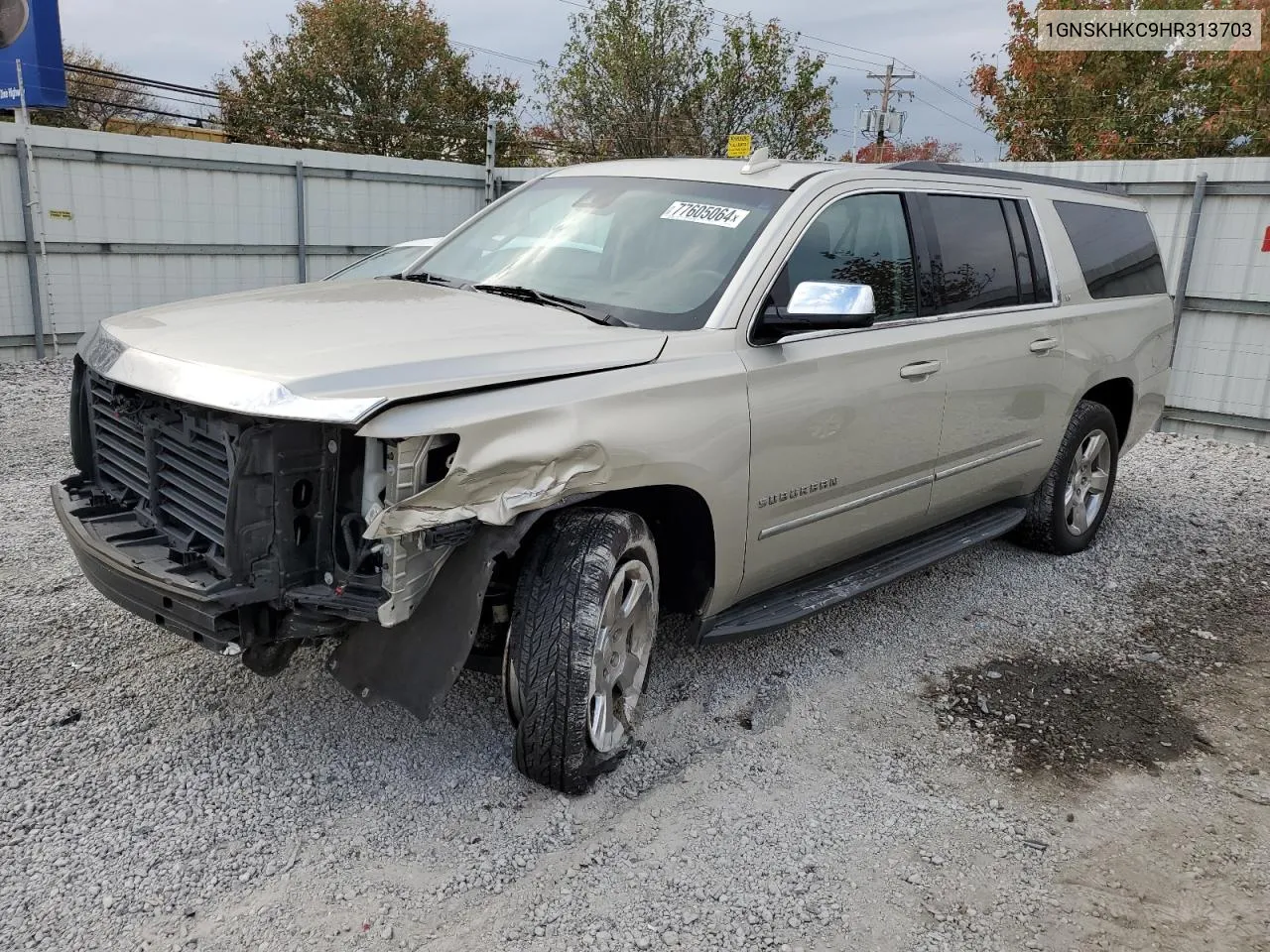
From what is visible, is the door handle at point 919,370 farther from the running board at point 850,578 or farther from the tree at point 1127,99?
the tree at point 1127,99

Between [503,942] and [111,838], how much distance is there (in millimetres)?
1139

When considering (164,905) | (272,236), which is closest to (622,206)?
(164,905)

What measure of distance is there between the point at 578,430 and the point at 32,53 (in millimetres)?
11302

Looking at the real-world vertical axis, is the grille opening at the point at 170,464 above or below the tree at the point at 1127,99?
below

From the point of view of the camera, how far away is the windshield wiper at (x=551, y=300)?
3385 mm

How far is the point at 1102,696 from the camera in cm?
412

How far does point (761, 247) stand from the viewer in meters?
3.58

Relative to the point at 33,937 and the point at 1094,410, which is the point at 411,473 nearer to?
the point at 33,937

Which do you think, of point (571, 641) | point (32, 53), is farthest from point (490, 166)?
point (571, 641)

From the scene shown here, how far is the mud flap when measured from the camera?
277cm

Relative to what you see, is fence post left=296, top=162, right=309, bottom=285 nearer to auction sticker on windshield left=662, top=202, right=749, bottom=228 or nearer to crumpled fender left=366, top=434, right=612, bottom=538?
auction sticker on windshield left=662, top=202, right=749, bottom=228

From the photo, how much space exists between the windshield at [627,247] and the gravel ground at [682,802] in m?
1.48

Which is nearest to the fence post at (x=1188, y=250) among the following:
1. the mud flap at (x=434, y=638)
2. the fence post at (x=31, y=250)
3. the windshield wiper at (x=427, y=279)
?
the windshield wiper at (x=427, y=279)

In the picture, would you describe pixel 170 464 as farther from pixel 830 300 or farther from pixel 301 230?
pixel 301 230
